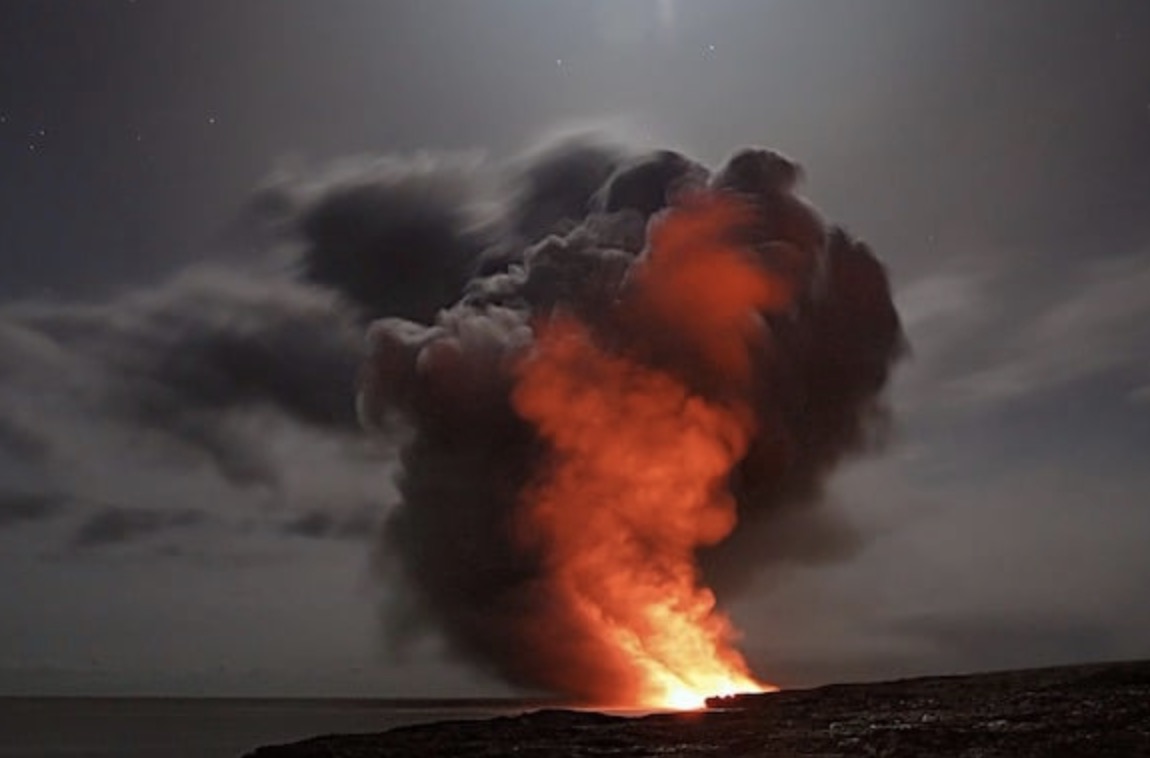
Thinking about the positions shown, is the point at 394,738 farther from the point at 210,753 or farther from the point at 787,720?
the point at 210,753

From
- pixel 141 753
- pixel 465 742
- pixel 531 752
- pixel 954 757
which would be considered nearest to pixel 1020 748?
pixel 954 757

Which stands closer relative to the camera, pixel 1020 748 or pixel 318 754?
pixel 1020 748

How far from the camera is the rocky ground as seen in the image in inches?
2906

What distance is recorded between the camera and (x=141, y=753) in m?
193

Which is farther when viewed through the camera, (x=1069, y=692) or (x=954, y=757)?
(x=1069, y=692)

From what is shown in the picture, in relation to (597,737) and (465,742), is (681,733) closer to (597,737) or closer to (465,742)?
(597,737)

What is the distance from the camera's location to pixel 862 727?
85.7 metres

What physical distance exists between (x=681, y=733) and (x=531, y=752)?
494 inches

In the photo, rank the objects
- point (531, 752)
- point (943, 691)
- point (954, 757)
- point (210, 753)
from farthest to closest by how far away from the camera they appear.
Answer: point (210, 753) → point (943, 691) → point (531, 752) → point (954, 757)

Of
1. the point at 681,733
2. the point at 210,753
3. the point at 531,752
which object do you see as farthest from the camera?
the point at 210,753

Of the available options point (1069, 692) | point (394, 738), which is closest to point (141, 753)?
point (394, 738)

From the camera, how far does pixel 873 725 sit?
86.4 metres

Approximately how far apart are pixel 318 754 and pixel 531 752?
A: 15.6 meters

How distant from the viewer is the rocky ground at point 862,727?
73812 mm
